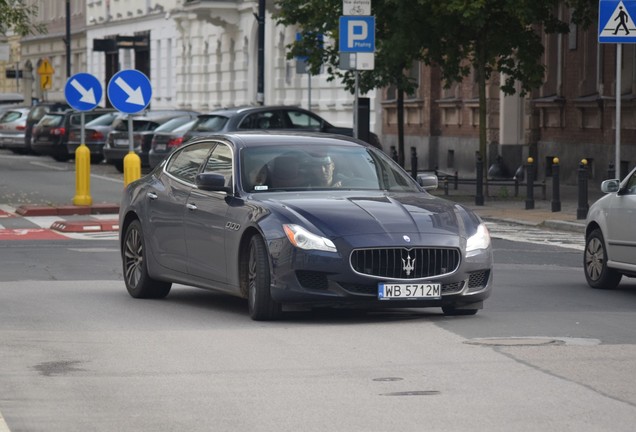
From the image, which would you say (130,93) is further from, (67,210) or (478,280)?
(478,280)

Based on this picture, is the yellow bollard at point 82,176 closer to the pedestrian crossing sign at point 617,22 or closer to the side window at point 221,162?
the pedestrian crossing sign at point 617,22

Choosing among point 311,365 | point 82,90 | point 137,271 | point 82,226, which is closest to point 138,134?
point 82,90

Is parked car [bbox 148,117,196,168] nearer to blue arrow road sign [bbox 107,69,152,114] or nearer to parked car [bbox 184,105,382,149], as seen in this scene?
parked car [bbox 184,105,382,149]

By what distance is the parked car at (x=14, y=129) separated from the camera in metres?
56.7

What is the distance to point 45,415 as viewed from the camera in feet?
27.2

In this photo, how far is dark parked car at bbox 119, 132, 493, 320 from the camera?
466 inches

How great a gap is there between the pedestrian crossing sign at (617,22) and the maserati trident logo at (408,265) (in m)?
12.2

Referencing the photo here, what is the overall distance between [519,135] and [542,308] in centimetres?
2828

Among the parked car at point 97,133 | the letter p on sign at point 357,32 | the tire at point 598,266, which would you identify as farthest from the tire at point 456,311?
the parked car at point 97,133

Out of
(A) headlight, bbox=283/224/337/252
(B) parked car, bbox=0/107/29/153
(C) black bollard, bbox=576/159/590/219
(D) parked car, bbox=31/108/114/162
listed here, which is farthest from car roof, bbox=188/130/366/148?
(B) parked car, bbox=0/107/29/153

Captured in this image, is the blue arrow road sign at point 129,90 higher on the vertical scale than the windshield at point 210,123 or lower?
higher

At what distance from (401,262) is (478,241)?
682 millimetres

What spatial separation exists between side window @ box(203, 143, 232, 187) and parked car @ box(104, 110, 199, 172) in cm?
2754

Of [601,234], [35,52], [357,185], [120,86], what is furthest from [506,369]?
[35,52]
